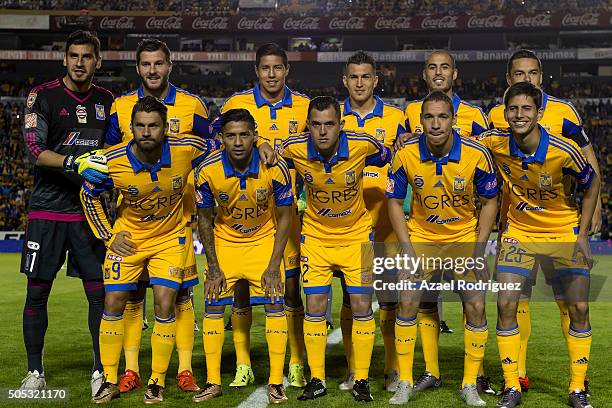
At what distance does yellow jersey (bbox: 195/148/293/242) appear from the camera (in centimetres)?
571

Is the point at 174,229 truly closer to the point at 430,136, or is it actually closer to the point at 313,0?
the point at 430,136

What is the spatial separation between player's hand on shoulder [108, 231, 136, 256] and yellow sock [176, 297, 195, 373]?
635 mm

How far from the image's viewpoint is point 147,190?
565 centimetres

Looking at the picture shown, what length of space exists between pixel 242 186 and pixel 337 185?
0.66 meters

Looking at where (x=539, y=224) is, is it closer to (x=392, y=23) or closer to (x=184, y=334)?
(x=184, y=334)

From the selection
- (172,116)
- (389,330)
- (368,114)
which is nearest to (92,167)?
(172,116)

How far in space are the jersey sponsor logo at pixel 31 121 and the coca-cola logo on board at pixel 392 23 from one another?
31.0 meters

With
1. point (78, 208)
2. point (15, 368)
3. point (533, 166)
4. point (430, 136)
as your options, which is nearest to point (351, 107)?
point (430, 136)

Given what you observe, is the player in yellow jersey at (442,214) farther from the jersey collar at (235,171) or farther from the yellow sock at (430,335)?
the jersey collar at (235,171)

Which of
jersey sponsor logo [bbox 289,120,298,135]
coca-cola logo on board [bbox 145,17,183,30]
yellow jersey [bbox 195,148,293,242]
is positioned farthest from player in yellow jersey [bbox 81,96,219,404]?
coca-cola logo on board [bbox 145,17,183,30]

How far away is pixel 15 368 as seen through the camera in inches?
268

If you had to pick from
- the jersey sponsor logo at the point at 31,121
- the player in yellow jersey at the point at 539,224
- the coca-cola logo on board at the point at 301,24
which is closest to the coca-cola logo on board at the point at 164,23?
the coca-cola logo on board at the point at 301,24

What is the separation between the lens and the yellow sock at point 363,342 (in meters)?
5.74

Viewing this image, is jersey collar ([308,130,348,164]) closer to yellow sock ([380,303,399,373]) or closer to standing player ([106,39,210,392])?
standing player ([106,39,210,392])
